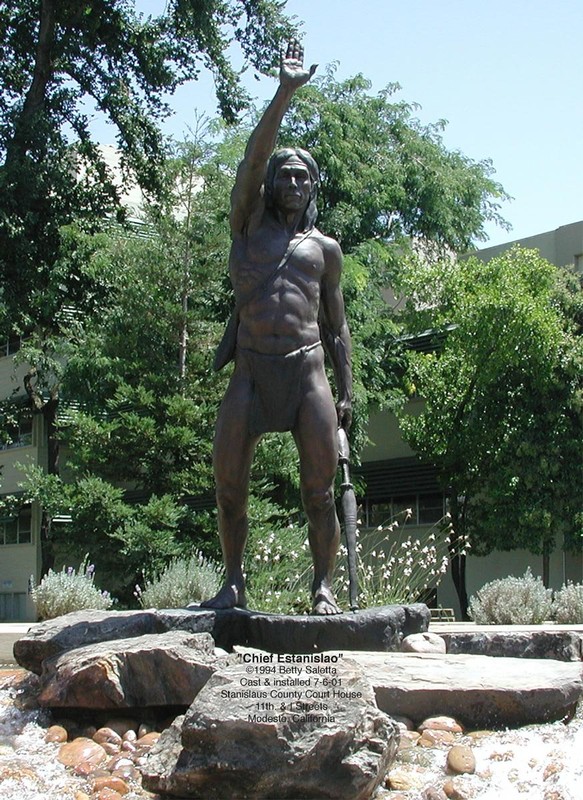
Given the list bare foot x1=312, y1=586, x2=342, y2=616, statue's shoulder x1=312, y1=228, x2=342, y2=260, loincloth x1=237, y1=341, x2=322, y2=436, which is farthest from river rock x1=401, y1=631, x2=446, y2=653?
statue's shoulder x1=312, y1=228, x2=342, y2=260

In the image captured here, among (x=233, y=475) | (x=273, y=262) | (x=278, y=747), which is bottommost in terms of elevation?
(x=278, y=747)

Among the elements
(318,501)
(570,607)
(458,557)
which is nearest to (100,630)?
(318,501)

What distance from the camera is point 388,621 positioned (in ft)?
20.0

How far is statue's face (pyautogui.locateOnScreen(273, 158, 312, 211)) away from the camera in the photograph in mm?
6254

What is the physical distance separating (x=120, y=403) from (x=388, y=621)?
14868mm

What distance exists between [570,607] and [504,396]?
11.2 m

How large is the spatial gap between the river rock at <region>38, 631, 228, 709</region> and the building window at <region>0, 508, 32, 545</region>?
25.2 metres

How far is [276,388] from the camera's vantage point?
20.4ft

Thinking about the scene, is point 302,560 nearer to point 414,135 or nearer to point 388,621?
point 388,621

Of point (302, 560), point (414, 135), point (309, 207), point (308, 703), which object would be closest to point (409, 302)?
point (414, 135)

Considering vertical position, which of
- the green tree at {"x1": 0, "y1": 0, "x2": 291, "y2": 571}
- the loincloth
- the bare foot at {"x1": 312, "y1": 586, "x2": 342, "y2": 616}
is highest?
the green tree at {"x1": 0, "y1": 0, "x2": 291, "y2": 571}

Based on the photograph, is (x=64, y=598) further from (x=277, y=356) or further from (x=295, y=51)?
(x=295, y=51)

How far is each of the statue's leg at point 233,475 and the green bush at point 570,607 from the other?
493cm

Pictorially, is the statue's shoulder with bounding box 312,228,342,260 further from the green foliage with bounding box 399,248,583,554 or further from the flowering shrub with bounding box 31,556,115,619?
the green foliage with bounding box 399,248,583,554
